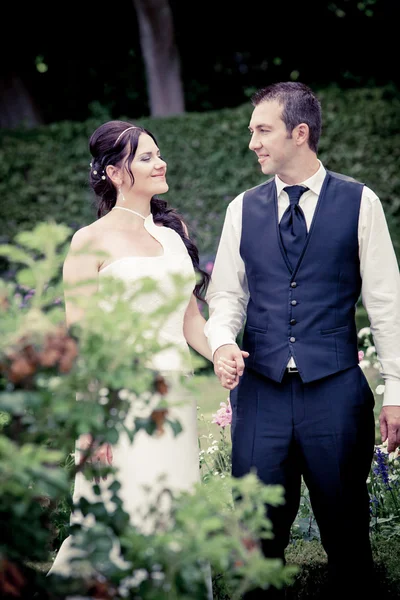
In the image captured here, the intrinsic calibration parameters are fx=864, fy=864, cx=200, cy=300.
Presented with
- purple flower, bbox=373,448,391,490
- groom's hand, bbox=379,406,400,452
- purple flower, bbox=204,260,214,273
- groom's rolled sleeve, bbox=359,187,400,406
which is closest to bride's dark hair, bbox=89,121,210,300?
groom's rolled sleeve, bbox=359,187,400,406

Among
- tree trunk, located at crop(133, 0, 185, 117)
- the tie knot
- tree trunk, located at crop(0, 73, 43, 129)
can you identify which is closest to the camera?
the tie knot

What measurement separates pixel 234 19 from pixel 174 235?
8926 mm

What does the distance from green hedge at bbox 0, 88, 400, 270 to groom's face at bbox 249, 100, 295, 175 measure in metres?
6.14

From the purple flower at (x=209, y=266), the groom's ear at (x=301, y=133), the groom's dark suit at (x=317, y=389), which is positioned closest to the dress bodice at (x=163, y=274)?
the groom's dark suit at (x=317, y=389)

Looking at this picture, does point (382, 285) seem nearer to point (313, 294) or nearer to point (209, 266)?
point (313, 294)

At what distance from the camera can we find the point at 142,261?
3.37 m

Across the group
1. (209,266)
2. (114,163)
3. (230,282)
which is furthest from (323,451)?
(209,266)

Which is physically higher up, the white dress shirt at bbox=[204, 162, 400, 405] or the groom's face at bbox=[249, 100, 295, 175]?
the groom's face at bbox=[249, 100, 295, 175]

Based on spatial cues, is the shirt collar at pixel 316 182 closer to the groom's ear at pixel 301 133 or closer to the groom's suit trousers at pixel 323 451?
the groom's ear at pixel 301 133

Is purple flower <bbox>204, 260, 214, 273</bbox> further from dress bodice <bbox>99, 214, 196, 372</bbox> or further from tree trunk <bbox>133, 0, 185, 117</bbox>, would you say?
dress bodice <bbox>99, 214, 196, 372</bbox>

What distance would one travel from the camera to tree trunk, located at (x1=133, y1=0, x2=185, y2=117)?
1097 centimetres

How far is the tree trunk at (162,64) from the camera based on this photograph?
1097 cm

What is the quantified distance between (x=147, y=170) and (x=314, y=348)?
40.8 inches

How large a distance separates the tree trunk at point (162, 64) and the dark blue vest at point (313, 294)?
8332 mm
